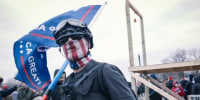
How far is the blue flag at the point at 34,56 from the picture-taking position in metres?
3.59

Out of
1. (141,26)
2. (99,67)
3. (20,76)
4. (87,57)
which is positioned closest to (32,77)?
(20,76)

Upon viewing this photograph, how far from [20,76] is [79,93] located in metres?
2.19

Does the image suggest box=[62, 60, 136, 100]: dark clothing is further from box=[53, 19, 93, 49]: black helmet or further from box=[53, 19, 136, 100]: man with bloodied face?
box=[53, 19, 93, 49]: black helmet

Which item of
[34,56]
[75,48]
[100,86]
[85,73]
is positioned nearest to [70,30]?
[75,48]

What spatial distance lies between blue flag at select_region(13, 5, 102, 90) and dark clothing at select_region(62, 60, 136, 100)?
1.86 meters

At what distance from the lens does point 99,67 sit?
1.86 meters

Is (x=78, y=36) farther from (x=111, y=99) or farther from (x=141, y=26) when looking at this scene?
(x=141, y=26)

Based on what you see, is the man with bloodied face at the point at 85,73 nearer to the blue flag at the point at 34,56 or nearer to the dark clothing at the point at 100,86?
the dark clothing at the point at 100,86

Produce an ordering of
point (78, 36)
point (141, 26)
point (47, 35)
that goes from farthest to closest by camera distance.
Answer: point (141, 26) < point (47, 35) < point (78, 36)

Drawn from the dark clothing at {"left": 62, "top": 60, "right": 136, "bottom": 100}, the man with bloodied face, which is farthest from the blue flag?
the dark clothing at {"left": 62, "top": 60, "right": 136, "bottom": 100}

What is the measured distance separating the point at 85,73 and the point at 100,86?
0.22m

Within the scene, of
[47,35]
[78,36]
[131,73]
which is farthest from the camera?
[131,73]

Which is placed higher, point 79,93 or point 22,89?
point 79,93

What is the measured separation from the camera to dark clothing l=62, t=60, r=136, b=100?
171 centimetres
